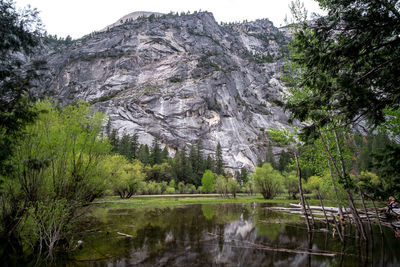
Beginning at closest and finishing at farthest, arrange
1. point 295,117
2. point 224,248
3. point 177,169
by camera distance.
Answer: point 295,117, point 224,248, point 177,169

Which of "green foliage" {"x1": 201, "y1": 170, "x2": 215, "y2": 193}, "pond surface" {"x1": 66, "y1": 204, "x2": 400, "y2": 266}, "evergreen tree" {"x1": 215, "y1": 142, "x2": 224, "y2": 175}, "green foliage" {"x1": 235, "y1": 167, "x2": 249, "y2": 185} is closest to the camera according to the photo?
"pond surface" {"x1": 66, "y1": 204, "x2": 400, "y2": 266}

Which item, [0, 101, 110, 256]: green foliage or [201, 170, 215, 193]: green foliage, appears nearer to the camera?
[0, 101, 110, 256]: green foliage

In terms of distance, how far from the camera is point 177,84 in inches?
4803

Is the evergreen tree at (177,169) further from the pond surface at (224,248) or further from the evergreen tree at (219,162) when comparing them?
the pond surface at (224,248)

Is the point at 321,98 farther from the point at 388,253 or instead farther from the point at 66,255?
the point at 66,255

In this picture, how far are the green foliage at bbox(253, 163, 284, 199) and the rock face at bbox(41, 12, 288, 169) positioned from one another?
4783 cm

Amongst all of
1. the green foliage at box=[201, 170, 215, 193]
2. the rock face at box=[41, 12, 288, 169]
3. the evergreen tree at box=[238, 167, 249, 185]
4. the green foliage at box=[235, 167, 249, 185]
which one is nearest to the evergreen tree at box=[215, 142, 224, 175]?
the rock face at box=[41, 12, 288, 169]

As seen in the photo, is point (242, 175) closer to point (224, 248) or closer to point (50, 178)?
point (224, 248)

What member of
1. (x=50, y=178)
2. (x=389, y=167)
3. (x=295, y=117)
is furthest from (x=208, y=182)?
(x=389, y=167)

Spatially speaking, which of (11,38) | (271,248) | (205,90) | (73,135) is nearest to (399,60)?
(271,248)

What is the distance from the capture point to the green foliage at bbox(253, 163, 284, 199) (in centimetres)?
4753

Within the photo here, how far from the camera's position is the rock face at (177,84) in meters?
106

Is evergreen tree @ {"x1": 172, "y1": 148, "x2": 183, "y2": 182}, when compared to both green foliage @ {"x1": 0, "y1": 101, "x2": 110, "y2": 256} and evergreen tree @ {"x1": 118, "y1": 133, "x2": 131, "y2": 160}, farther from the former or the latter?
green foliage @ {"x1": 0, "y1": 101, "x2": 110, "y2": 256}

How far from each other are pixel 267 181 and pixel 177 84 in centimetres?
8696
